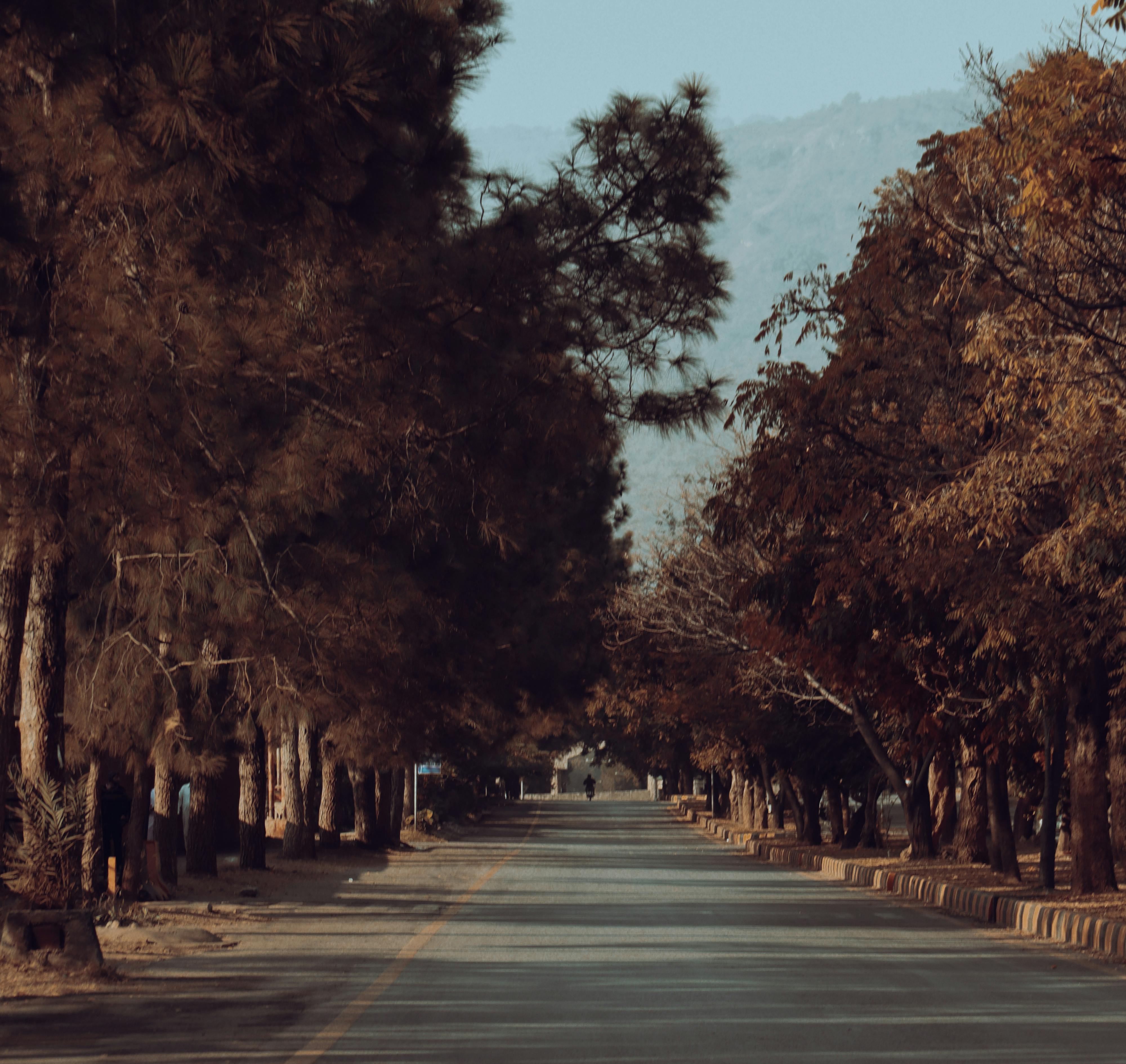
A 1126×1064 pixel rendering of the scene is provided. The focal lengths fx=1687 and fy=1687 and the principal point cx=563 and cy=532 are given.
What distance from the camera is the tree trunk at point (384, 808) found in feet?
143

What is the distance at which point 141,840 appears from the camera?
21.5m

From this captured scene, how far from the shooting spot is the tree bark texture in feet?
78.7

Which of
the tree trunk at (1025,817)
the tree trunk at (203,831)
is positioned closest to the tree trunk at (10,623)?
the tree trunk at (203,831)

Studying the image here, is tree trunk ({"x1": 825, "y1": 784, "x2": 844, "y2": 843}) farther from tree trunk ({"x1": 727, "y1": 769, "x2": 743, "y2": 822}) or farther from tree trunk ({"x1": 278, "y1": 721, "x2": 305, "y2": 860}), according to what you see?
tree trunk ({"x1": 727, "y1": 769, "x2": 743, "y2": 822})

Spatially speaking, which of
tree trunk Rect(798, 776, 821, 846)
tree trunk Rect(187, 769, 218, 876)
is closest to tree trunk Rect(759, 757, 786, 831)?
tree trunk Rect(798, 776, 821, 846)

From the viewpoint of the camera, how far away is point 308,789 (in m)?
35.8

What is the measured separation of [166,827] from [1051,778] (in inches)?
494

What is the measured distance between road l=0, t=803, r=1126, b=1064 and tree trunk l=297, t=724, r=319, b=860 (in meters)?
11.6

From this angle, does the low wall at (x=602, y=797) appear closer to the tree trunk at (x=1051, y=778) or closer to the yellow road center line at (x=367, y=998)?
the tree trunk at (x=1051, y=778)

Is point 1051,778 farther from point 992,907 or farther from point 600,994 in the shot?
point 600,994

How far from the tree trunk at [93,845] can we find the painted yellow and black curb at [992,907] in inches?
421

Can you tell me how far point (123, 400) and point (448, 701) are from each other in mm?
19964

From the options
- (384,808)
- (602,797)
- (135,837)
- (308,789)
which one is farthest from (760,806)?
(602,797)

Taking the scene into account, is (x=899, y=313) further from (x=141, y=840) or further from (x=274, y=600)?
(x=141, y=840)
